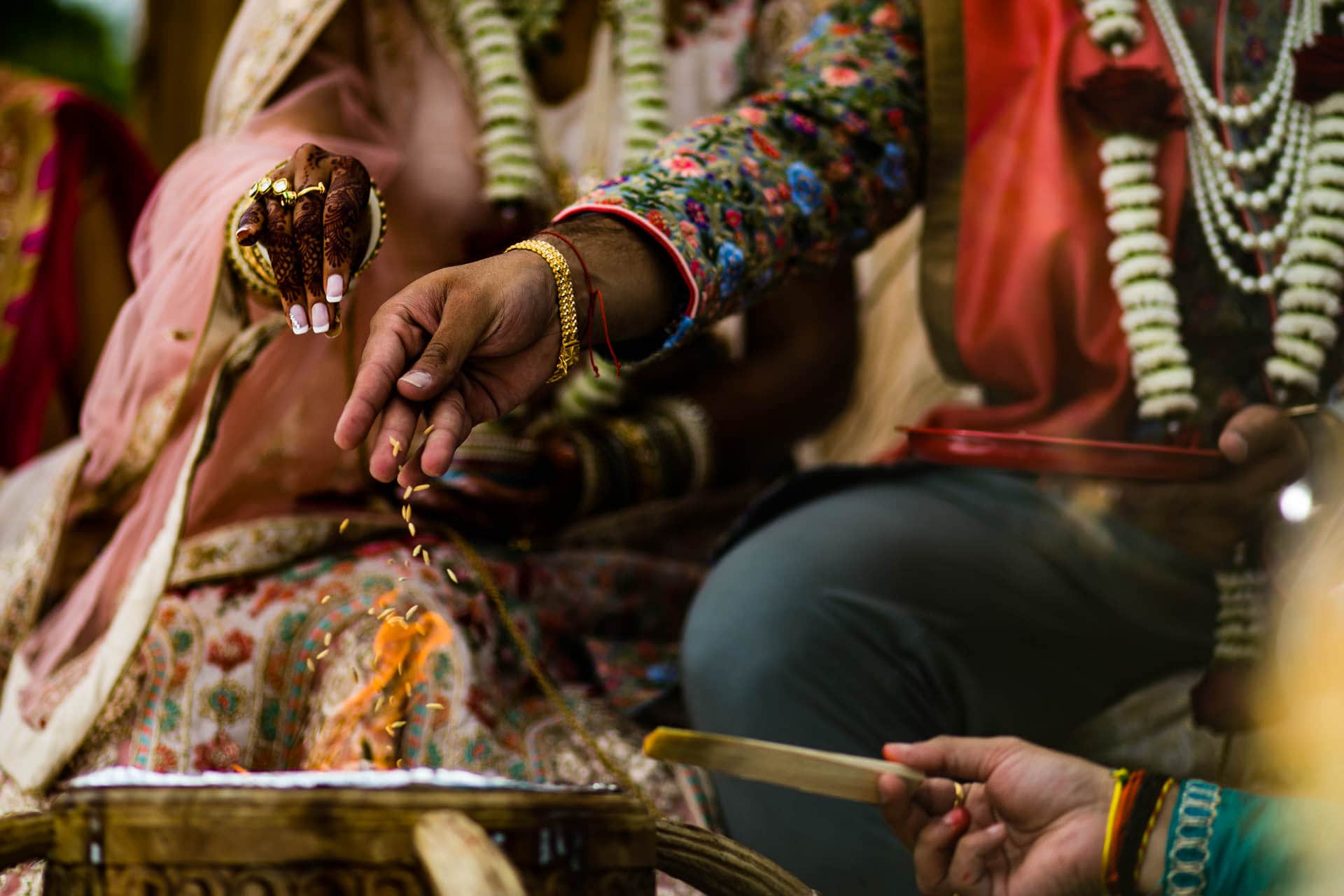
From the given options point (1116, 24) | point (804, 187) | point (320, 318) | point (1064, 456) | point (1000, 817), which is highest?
point (1116, 24)

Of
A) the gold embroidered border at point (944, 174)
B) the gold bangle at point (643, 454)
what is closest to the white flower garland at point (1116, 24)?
the gold embroidered border at point (944, 174)

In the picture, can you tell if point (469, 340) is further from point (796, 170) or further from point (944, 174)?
point (944, 174)

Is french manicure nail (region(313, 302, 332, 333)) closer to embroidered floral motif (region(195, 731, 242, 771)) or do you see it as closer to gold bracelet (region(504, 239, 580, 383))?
gold bracelet (region(504, 239, 580, 383))

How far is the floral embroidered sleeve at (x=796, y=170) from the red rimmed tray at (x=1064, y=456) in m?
0.19

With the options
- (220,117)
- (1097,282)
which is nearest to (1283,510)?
(1097,282)

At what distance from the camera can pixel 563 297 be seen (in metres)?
0.81

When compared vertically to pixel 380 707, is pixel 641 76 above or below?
Result: above

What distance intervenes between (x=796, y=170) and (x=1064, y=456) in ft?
1.08

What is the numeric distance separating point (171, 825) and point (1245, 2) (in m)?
1.04

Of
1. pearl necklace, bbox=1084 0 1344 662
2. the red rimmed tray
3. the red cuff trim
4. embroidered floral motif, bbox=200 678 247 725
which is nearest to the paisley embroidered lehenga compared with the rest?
embroidered floral motif, bbox=200 678 247 725

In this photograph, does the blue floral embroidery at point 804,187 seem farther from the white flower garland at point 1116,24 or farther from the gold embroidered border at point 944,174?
the white flower garland at point 1116,24

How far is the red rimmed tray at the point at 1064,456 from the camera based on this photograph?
97 centimetres

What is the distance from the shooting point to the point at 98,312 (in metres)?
1.76

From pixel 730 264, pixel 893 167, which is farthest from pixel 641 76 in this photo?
pixel 730 264
